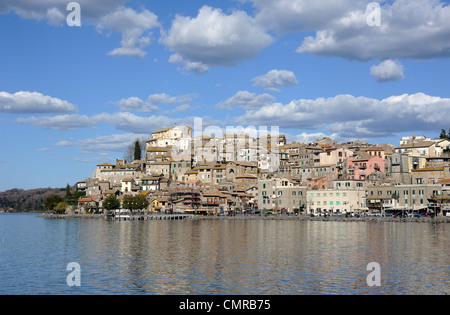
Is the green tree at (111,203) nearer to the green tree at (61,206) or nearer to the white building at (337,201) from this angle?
the green tree at (61,206)

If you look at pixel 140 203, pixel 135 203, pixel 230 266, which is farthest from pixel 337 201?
pixel 230 266

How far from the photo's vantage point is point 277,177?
382ft

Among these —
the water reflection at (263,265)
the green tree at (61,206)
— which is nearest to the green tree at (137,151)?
the green tree at (61,206)

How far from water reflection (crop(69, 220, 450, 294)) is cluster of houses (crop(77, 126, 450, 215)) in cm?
4755

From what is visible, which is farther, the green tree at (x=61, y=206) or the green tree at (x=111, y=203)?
the green tree at (x=61, y=206)

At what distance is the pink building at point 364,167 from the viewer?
367 feet

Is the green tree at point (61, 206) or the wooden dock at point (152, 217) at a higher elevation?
the green tree at point (61, 206)

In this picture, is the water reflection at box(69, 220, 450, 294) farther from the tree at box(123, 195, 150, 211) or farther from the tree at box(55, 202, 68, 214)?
the tree at box(55, 202, 68, 214)

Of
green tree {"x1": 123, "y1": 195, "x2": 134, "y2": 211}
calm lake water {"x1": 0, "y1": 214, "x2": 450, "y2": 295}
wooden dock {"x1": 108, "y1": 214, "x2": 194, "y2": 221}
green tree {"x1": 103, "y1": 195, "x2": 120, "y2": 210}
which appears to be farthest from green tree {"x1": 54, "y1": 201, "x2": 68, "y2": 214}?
calm lake water {"x1": 0, "y1": 214, "x2": 450, "y2": 295}

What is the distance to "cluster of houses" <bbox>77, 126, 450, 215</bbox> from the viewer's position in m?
102

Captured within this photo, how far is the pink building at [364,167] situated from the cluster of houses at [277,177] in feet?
0.71

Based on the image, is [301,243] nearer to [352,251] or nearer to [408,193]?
[352,251]

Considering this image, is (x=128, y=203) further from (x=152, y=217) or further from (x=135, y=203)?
(x=152, y=217)

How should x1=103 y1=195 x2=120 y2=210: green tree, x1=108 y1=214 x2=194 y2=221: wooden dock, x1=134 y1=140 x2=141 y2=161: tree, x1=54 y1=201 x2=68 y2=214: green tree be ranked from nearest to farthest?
x1=108 y1=214 x2=194 y2=221: wooden dock
x1=103 y1=195 x2=120 y2=210: green tree
x1=54 y1=201 x2=68 y2=214: green tree
x1=134 y1=140 x2=141 y2=161: tree
